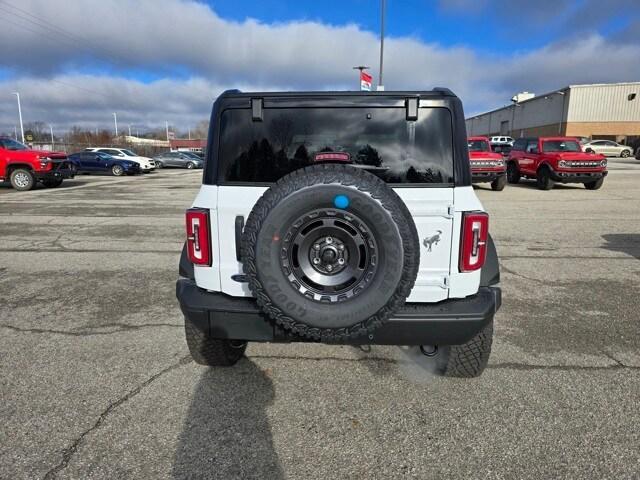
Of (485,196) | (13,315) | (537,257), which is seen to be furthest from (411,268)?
(485,196)

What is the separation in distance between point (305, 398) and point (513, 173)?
17889mm

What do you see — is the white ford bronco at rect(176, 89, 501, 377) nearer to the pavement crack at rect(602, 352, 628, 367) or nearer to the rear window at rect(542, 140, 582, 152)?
the pavement crack at rect(602, 352, 628, 367)

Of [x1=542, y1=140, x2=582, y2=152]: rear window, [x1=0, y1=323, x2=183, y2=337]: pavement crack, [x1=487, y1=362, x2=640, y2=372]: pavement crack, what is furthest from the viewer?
[x1=542, y1=140, x2=582, y2=152]: rear window

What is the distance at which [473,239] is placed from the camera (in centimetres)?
246

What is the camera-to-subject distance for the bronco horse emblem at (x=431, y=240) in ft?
8.03

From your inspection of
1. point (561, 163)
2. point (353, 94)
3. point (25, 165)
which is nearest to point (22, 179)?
point (25, 165)

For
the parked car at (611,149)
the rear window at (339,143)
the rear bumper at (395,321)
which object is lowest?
the rear bumper at (395,321)

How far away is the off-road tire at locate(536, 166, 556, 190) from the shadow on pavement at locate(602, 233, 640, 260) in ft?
25.9

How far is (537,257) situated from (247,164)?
5.28 m

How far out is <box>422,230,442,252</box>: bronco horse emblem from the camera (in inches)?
96.3

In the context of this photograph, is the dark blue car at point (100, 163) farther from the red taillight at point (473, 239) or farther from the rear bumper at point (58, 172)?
the red taillight at point (473, 239)

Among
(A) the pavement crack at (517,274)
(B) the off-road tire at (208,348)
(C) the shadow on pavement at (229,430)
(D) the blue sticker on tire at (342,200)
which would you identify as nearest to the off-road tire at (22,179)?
(B) the off-road tire at (208,348)

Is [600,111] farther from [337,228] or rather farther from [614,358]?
[337,228]

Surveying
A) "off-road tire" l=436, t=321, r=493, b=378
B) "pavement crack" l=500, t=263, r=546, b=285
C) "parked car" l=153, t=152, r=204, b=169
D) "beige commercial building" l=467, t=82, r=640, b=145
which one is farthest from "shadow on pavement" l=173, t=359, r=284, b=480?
"beige commercial building" l=467, t=82, r=640, b=145
